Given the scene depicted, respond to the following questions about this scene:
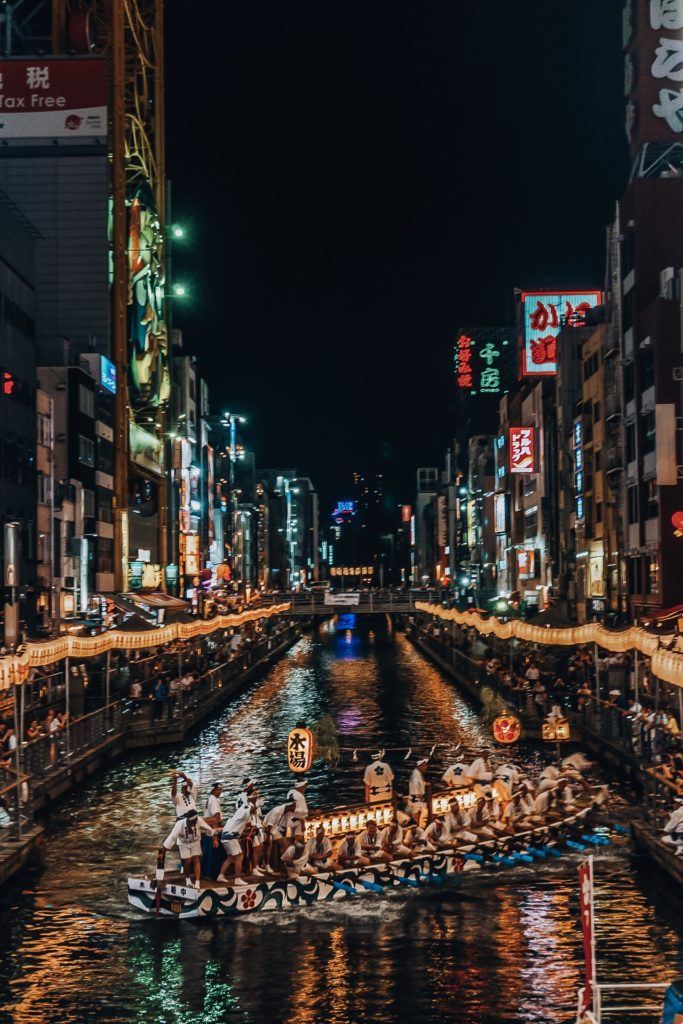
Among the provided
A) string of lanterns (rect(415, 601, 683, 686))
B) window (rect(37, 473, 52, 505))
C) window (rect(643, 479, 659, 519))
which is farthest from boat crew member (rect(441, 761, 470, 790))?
window (rect(37, 473, 52, 505))

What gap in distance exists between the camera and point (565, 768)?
33.6m

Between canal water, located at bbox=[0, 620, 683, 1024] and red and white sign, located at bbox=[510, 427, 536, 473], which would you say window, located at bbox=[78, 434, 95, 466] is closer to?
red and white sign, located at bbox=[510, 427, 536, 473]

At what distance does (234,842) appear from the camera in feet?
84.5

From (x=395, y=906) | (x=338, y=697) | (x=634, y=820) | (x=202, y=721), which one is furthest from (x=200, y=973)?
(x=338, y=697)

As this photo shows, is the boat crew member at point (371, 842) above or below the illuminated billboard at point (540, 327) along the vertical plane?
below

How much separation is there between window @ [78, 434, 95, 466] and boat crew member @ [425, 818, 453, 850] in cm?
6474

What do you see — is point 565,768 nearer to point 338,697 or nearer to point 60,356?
point 338,697

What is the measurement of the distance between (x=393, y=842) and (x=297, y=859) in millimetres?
2535

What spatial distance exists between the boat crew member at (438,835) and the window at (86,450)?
64.7 m

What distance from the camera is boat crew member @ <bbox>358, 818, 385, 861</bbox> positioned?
27.3 m

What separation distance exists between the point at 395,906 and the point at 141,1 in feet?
344

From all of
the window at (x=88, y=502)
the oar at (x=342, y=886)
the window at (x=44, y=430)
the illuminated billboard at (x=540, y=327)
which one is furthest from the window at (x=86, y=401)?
the oar at (x=342, y=886)

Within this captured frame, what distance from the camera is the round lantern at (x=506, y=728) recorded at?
143ft

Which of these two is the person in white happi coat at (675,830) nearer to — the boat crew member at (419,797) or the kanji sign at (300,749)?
the boat crew member at (419,797)
